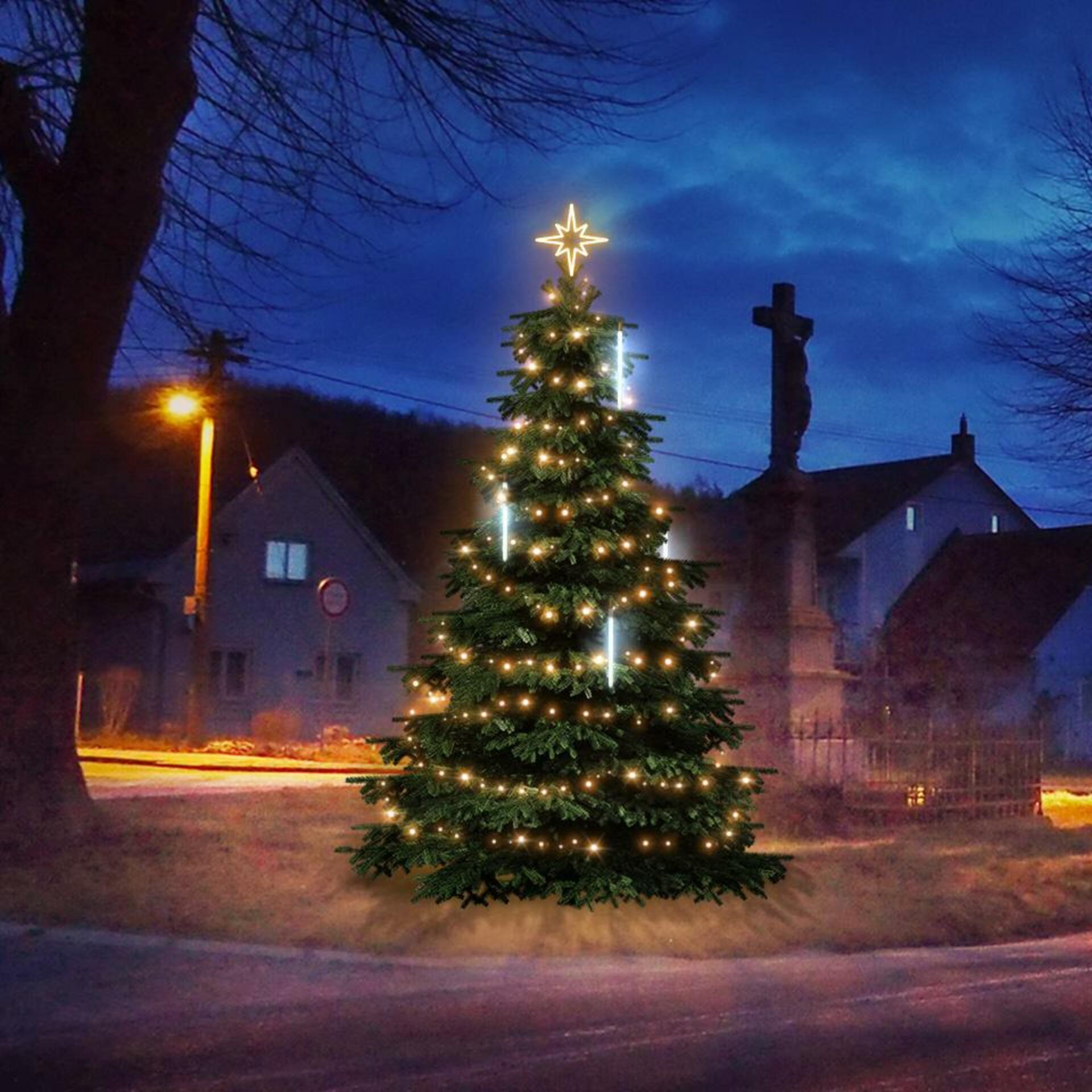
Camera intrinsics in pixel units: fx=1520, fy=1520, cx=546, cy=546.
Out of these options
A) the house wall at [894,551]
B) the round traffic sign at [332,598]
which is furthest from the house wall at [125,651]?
the house wall at [894,551]

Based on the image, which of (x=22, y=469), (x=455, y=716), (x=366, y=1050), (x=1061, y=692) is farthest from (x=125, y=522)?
(x=366, y=1050)

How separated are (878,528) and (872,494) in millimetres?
2077

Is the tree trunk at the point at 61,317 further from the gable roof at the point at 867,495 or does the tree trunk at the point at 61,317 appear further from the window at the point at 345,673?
the gable roof at the point at 867,495

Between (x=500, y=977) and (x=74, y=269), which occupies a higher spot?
(x=74, y=269)

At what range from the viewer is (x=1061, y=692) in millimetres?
42156

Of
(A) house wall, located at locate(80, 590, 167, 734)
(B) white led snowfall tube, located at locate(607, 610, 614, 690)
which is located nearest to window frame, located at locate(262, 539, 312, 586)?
(A) house wall, located at locate(80, 590, 167, 734)

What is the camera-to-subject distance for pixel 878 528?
48.5m

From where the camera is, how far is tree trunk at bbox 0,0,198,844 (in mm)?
11375

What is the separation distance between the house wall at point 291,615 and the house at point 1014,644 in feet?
45.8

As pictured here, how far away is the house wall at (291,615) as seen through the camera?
3791 centimetres

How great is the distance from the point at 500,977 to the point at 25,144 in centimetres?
719

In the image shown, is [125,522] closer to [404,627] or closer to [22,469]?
[404,627]

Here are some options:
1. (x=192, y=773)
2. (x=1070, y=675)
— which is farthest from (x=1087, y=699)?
(x=192, y=773)

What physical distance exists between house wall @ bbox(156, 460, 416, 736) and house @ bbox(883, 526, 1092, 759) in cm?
1397
